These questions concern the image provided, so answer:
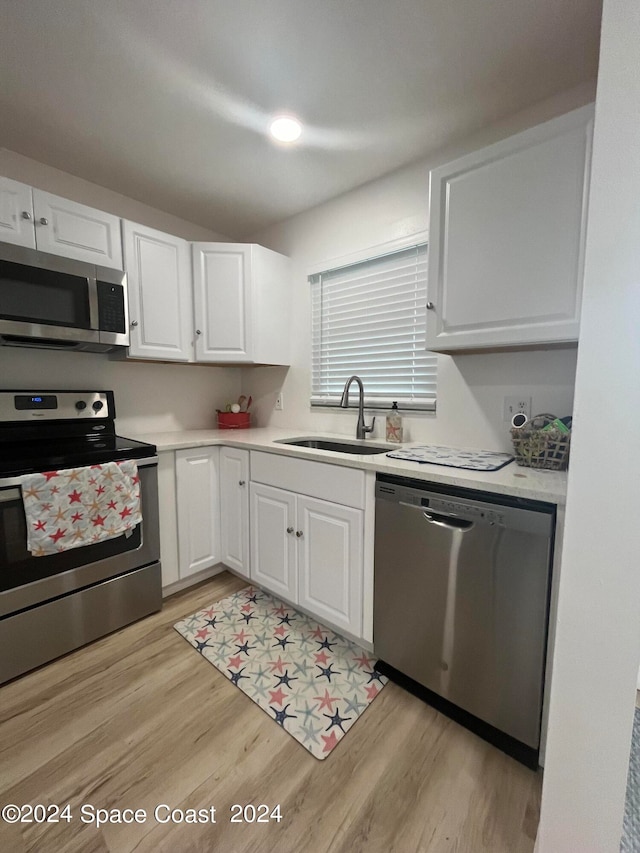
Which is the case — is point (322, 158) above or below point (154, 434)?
above

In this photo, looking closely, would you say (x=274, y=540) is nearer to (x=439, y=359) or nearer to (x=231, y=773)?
(x=231, y=773)

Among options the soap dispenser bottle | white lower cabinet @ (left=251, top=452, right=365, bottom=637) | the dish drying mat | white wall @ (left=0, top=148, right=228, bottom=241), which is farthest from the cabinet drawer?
white wall @ (left=0, top=148, right=228, bottom=241)

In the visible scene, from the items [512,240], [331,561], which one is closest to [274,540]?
[331,561]

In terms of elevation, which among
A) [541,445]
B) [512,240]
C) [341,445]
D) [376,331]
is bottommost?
[341,445]

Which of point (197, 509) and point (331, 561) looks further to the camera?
point (197, 509)

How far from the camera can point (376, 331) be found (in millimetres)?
2158

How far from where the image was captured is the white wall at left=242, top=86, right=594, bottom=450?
4.98 ft

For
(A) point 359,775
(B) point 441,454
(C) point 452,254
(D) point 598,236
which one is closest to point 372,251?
(C) point 452,254

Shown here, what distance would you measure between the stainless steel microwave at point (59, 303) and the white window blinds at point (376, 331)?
1199mm

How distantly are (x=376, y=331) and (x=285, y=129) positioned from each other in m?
1.07

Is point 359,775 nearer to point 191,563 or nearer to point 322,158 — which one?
point 191,563

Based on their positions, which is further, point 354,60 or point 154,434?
point 154,434

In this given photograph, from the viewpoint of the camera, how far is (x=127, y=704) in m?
1.36

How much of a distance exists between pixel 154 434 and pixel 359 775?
2.04 metres
